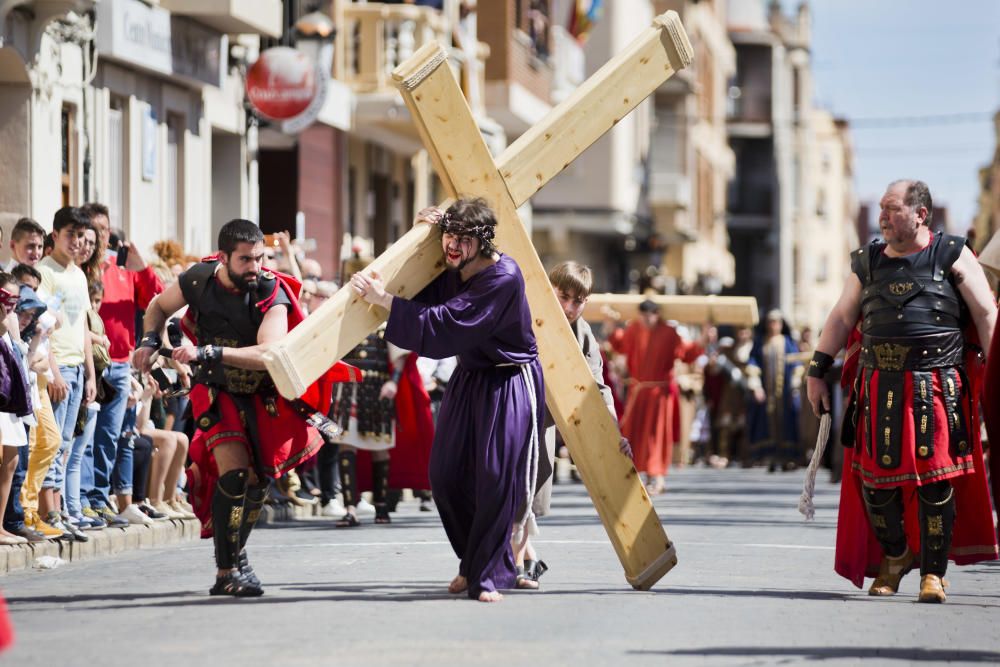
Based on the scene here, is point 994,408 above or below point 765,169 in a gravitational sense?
below

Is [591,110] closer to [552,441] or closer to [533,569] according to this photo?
[552,441]

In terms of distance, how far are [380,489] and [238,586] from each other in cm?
698

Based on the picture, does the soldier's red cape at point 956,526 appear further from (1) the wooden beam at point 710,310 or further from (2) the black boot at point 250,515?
(1) the wooden beam at point 710,310

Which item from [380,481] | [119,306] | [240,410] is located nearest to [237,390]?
[240,410]

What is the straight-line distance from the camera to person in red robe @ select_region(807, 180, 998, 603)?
1135 centimetres

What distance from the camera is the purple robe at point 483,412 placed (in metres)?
10.8

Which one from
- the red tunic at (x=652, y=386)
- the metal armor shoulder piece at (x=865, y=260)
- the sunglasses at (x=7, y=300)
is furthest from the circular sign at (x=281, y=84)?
the metal armor shoulder piece at (x=865, y=260)

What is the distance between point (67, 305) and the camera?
46.4ft

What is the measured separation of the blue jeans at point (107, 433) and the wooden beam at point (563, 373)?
4.53m

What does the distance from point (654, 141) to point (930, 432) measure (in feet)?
154

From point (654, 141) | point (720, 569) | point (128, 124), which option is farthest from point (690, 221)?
point (720, 569)

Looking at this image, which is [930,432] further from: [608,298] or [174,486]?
[608,298]

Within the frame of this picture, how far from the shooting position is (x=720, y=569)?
513 inches

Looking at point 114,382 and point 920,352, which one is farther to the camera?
point 114,382
